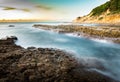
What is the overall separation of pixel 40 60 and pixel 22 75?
3107 millimetres

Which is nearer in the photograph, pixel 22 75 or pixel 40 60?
pixel 22 75

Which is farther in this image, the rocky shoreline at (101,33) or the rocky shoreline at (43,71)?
the rocky shoreline at (101,33)

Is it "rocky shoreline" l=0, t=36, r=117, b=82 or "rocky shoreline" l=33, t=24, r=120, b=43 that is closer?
"rocky shoreline" l=0, t=36, r=117, b=82

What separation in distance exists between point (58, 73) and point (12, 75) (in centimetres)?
300

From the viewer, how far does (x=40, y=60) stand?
13602 millimetres

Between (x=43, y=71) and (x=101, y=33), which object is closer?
(x=43, y=71)

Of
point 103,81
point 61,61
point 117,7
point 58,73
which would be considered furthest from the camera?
point 117,7

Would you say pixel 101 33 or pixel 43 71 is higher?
pixel 43 71

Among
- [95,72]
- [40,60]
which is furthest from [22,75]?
[95,72]

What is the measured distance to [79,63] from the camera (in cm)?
1376

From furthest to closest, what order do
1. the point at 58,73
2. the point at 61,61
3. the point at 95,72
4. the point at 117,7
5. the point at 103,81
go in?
1. the point at 117,7
2. the point at 61,61
3. the point at 95,72
4. the point at 58,73
5. the point at 103,81

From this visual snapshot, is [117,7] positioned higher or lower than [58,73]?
higher

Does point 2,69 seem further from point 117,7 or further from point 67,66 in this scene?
point 117,7

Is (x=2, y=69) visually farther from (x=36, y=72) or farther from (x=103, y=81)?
(x=103, y=81)
